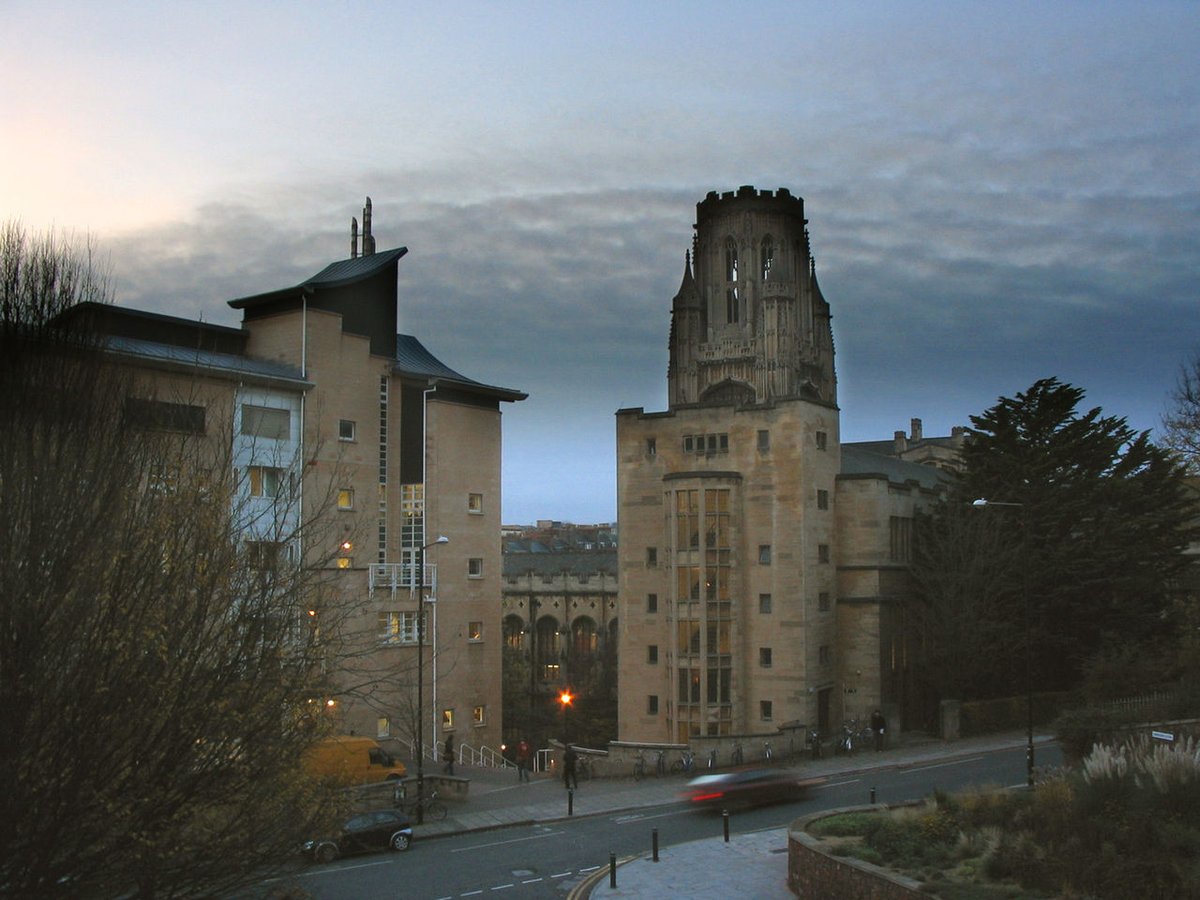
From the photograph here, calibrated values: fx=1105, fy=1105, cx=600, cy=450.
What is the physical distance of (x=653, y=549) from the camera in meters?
50.4

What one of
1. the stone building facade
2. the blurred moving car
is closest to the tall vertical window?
the stone building facade

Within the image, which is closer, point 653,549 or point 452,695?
point 452,695

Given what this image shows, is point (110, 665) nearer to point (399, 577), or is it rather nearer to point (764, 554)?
point (399, 577)

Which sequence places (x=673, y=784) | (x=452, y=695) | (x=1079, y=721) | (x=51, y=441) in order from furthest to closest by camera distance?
1. (x=452, y=695)
2. (x=673, y=784)
3. (x=1079, y=721)
4. (x=51, y=441)

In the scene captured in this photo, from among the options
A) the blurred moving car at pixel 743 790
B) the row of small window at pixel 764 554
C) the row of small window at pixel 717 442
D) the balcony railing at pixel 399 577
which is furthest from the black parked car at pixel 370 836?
the row of small window at pixel 717 442

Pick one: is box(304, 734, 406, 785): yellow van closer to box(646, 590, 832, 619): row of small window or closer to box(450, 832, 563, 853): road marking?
box(450, 832, 563, 853): road marking

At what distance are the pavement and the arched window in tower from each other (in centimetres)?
7676

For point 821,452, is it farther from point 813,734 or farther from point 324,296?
point 324,296

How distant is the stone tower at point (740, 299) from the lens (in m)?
114

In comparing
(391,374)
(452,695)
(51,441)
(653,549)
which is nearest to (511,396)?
(391,374)

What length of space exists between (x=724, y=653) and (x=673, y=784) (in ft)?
38.6

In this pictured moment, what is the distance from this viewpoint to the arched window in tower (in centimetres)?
11819

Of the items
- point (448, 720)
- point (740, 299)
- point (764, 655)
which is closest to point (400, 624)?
point (448, 720)

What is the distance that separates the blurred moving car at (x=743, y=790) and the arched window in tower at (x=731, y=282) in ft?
292
